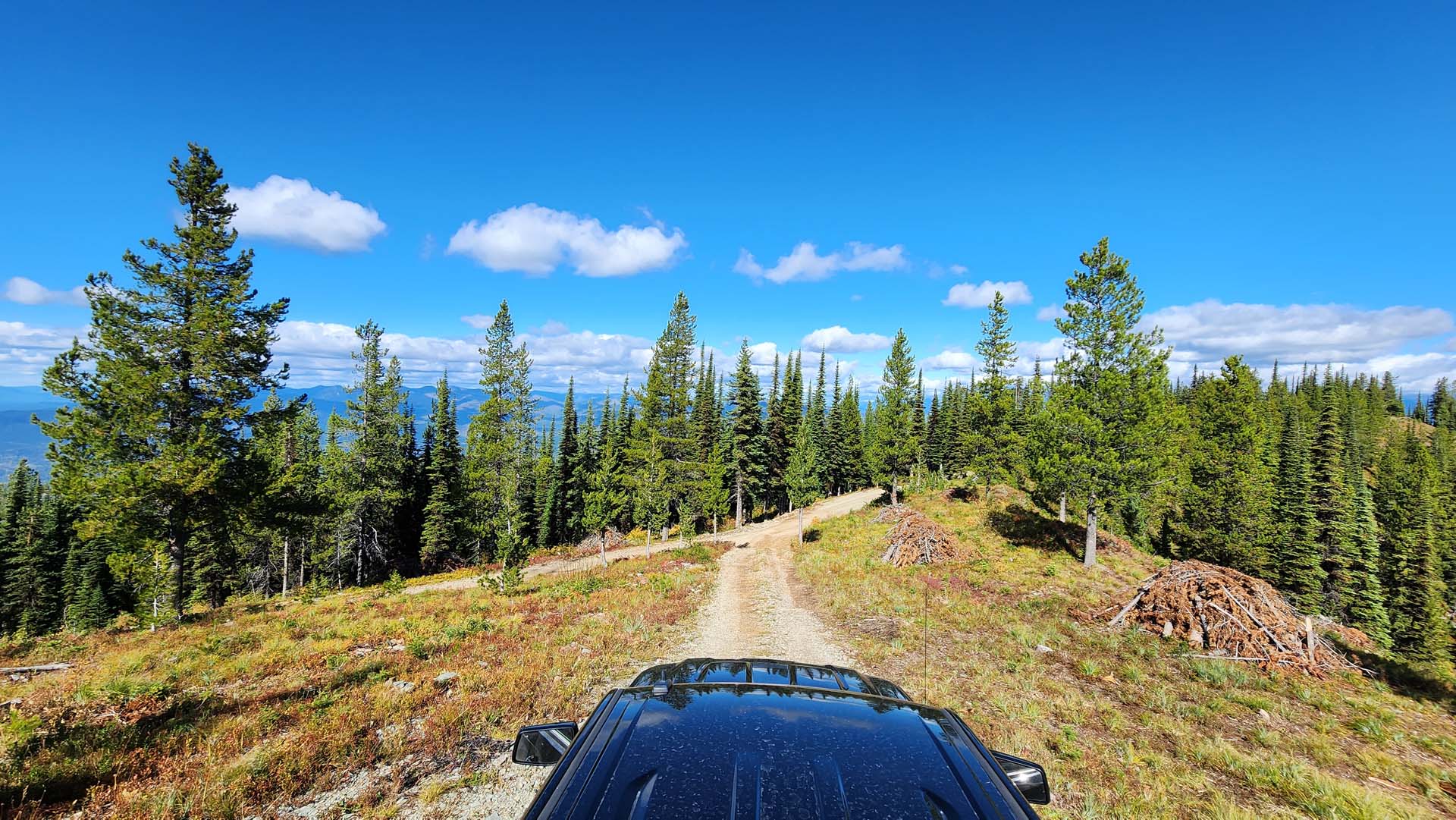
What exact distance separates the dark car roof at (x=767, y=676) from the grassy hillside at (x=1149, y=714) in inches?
178

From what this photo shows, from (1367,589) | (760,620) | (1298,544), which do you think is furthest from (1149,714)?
(1367,589)

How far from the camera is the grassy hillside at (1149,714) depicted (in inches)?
265

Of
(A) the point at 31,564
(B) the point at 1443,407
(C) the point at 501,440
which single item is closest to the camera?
(C) the point at 501,440

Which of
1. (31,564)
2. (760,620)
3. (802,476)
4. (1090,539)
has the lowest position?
(31,564)

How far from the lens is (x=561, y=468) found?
6316 cm

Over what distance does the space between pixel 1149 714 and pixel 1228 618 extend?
6.01 metres

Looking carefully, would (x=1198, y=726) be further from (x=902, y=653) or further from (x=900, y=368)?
(x=900, y=368)

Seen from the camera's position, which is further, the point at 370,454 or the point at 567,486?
the point at 567,486

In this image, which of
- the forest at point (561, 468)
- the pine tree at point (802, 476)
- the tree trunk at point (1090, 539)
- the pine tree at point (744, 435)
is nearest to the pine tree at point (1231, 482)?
the forest at point (561, 468)

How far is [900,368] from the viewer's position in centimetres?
4125

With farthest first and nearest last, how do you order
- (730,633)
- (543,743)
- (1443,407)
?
1. (1443,407)
2. (730,633)
3. (543,743)

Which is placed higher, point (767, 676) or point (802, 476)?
point (767, 676)

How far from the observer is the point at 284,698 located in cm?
906

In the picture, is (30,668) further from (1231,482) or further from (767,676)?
(1231,482)
